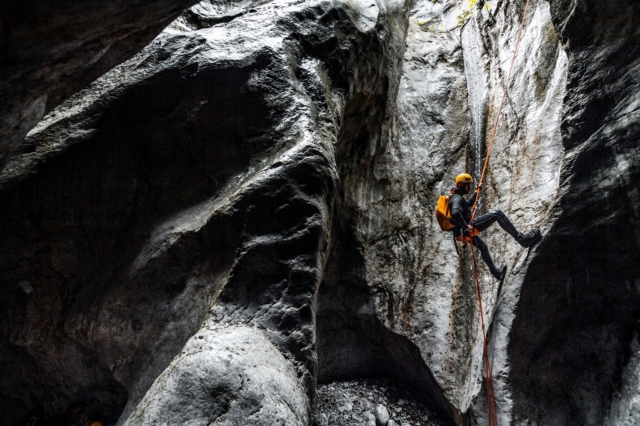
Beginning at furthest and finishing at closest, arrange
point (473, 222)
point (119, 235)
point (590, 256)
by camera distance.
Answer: point (473, 222), point (590, 256), point (119, 235)

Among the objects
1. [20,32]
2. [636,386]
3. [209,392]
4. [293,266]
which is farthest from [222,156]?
[636,386]

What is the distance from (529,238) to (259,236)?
13.7 feet

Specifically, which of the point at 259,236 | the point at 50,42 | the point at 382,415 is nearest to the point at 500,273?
the point at 382,415

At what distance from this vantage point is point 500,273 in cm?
662

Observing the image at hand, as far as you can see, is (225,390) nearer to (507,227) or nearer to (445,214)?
(445,214)

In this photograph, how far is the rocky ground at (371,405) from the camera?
23.1ft

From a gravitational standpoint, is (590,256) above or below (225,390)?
below

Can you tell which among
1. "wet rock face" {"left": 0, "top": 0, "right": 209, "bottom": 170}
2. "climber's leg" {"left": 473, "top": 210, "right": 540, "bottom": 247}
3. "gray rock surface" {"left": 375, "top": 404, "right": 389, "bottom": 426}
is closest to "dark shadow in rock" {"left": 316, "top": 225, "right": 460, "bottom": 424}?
"gray rock surface" {"left": 375, "top": 404, "right": 389, "bottom": 426}

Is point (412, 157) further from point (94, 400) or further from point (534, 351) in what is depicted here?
point (94, 400)

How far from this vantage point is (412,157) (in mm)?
9242

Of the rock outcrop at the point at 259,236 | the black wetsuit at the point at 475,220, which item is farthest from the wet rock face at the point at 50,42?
the black wetsuit at the point at 475,220

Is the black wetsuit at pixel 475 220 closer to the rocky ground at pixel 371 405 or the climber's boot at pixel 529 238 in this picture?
the climber's boot at pixel 529 238

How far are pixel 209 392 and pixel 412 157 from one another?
7011mm

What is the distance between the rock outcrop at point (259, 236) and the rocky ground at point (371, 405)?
0.18 m
